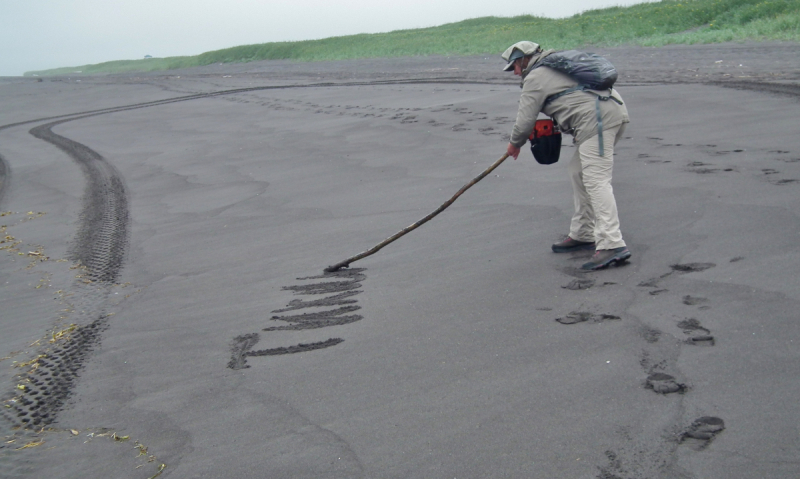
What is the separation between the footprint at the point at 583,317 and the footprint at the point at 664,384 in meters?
0.70

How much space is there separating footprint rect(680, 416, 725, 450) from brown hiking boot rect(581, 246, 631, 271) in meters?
1.91

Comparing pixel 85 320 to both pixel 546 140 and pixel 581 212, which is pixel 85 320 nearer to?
pixel 546 140

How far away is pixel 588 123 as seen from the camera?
4801 millimetres

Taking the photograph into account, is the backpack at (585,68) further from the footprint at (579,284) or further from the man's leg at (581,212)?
the footprint at (579,284)

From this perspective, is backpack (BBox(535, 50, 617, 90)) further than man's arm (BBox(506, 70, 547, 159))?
No

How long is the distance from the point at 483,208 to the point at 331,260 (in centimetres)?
161

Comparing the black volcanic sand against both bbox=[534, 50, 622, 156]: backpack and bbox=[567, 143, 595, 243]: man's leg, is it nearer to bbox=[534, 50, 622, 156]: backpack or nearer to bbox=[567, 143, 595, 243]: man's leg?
bbox=[567, 143, 595, 243]: man's leg

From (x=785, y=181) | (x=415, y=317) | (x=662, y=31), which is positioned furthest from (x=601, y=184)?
(x=662, y=31)

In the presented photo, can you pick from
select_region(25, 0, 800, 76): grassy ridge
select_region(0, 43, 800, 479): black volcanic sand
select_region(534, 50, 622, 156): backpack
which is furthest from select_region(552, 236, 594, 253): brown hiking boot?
select_region(25, 0, 800, 76): grassy ridge

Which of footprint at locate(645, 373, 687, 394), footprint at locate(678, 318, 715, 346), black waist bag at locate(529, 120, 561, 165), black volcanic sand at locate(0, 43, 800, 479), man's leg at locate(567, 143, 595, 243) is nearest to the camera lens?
black volcanic sand at locate(0, 43, 800, 479)

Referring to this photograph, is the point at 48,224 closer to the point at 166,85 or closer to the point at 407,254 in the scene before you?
the point at 407,254

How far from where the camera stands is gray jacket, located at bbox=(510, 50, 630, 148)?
4773 mm

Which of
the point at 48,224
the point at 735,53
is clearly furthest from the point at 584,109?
the point at 735,53

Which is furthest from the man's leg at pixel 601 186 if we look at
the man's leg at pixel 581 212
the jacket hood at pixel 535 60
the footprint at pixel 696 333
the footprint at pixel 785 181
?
the footprint at pixel 785 181
